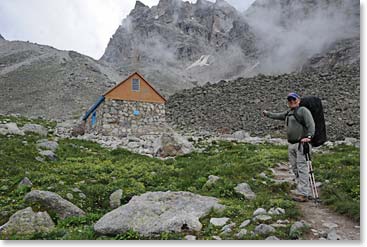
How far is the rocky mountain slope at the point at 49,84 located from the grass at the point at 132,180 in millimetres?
41945

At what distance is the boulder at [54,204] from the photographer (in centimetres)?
833

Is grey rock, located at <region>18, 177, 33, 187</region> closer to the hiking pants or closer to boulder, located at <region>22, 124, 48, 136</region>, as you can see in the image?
the hiking pants

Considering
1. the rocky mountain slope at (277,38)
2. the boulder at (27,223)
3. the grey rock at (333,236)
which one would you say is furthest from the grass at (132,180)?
the rocky mountain slope at (277,38)

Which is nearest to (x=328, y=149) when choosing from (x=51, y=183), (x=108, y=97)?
(x=51, y=183)

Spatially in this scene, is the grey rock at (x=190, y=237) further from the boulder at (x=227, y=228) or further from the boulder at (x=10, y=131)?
the boulder at (x=10, y=131)

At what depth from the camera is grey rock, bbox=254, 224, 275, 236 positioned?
21.3ft

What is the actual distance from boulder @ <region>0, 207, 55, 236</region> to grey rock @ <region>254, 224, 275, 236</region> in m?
4.26

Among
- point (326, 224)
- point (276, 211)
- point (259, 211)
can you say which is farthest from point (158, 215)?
point (326, 224)

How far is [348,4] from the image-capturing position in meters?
58.2

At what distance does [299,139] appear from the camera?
Answer: 376 inches

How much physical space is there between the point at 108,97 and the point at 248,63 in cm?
7535

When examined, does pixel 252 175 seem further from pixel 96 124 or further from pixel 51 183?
pixel 96 124

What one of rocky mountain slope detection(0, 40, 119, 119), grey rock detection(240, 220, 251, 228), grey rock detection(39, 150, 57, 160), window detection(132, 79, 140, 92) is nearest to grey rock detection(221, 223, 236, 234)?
grey rock detection(240, 220, 251, 228)

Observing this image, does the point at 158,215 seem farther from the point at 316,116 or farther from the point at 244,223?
the point at 316,116
